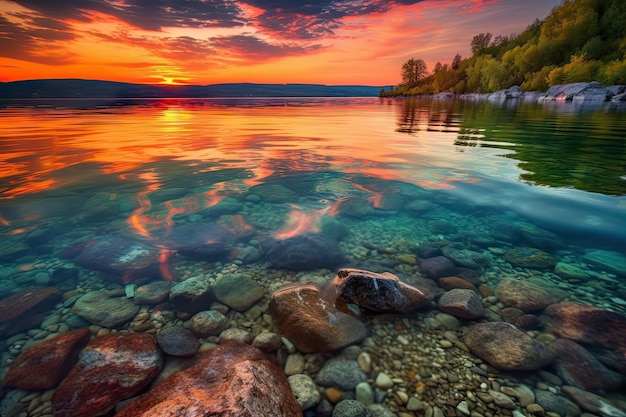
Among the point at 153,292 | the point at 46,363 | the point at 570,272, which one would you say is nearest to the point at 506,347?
the point at 570,272

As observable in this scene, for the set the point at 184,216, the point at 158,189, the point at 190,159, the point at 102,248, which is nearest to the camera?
the point at 102,248

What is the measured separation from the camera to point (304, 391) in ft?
10.1

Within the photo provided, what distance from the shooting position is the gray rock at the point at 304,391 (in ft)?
9.69

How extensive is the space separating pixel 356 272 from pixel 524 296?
268 cm

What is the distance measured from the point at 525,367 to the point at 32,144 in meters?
24.7

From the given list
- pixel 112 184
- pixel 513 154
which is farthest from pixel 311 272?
pixel 513 154

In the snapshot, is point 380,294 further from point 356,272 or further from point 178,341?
point 178,341

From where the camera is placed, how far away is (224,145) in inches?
696

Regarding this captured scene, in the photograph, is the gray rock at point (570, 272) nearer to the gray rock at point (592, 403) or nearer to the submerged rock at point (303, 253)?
the gray rock at point (592, 403)

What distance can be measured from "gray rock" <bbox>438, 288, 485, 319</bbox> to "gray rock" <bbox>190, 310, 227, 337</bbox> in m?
3.35

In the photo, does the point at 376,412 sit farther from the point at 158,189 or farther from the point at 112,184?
the point at 112,184

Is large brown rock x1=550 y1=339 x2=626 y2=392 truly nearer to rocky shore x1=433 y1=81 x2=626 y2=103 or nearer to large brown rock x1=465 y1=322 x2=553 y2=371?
large brown rock x1=465 y1=322 x2=553 y2=371

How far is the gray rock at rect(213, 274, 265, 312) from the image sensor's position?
15.0 ft

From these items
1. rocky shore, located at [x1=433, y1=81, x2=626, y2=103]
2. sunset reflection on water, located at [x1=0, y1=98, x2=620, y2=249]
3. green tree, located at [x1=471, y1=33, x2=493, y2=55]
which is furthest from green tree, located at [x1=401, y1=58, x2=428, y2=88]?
sunset reflection on water, located at [x1=0, y1=98, x2=620, y2=249]
